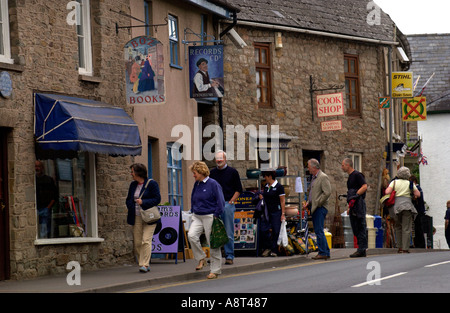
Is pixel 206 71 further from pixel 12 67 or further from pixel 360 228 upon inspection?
pixel 12 67

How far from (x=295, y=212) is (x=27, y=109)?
6.95m

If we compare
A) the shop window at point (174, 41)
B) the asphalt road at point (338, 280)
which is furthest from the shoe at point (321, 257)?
the shop window at point (174, 41)

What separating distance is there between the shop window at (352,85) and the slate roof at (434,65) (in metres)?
17.0

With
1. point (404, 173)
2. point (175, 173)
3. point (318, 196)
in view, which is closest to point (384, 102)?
point (175, 173)

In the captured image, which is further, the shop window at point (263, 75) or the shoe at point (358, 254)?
the shop window at point (263, 75)

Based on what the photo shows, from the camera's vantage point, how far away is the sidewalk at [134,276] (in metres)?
13.9

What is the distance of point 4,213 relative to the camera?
1584cm

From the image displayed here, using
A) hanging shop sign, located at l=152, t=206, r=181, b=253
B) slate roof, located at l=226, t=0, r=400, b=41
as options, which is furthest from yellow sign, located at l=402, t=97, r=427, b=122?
hanging shop sign, located at l=152, t=206, r=181, b=253

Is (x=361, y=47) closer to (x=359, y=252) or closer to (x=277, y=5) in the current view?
(x=277, y=5)

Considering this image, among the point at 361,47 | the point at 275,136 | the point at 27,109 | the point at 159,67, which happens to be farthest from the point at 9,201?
the point at 361,47

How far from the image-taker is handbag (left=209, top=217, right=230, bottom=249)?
15.2 meters

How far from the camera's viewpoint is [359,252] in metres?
20.0

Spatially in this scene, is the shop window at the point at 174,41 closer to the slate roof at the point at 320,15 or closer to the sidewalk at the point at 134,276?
the slate roof at the point at 320,15

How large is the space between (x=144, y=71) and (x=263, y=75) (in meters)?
10.3
